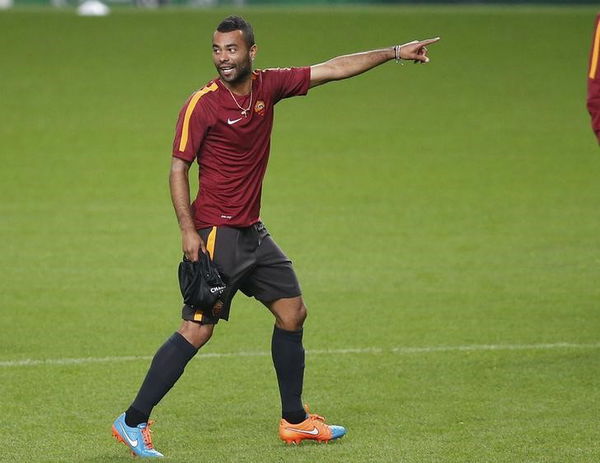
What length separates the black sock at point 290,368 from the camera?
23.4 feet

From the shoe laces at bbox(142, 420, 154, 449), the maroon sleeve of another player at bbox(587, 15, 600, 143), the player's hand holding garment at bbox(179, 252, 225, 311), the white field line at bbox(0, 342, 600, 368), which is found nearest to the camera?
the player's hand holding garment at bbox(179, 252, 225, 311)

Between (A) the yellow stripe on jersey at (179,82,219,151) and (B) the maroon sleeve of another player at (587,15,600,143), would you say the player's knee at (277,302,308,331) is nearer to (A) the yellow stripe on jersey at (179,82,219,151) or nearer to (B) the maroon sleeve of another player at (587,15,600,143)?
(A) the yellow stripe on jersey at (179,82,219,151)

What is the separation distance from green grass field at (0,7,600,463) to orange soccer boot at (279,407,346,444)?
76 millimetres

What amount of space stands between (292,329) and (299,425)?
0.49 metres

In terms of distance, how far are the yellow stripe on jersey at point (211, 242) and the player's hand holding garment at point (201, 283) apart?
103 millimetres

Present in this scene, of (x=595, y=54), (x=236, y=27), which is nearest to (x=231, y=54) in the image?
(x=236, y=27)

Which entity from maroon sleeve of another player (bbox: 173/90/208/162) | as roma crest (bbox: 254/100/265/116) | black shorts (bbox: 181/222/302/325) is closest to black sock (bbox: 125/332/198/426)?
black shorts (bbox: 181/222/302/325)

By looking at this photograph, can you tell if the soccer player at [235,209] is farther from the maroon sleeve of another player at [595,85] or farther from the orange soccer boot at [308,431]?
the maroon sleeve of another player at [595,85]

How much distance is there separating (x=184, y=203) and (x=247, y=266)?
0.48m

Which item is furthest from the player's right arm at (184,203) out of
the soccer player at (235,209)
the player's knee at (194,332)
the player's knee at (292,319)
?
the player's knee at (292,319)

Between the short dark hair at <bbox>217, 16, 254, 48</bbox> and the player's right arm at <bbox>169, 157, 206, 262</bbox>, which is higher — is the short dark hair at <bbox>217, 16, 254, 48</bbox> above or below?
above

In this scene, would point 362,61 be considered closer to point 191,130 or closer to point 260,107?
point 260,107

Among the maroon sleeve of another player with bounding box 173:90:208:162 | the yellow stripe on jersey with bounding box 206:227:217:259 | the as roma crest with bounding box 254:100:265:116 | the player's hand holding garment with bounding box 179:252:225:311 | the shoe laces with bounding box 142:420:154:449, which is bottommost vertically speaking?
the shoe laces with bounding box 142:420:154:449

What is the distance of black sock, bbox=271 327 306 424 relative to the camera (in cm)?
712
